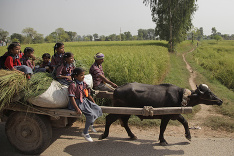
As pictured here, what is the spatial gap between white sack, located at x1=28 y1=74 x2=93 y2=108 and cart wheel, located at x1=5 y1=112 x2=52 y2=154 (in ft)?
1.20

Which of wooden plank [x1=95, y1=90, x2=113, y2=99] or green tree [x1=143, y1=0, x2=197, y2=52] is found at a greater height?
green tree [x1=143, y1=0, x2=197, y2=52]

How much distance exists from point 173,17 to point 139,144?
2733cm

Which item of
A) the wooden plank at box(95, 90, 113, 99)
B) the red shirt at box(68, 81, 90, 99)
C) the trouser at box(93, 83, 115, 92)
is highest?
the red shirt at box(68, 81, 90, 99)

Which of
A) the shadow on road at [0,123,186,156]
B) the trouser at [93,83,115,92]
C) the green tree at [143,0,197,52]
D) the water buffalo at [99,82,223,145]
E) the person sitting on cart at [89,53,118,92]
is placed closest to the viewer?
the shadow on road at [0,123,186,156]

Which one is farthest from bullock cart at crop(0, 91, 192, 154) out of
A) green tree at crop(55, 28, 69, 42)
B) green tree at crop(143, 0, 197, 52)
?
green tree at crop(55, 28, 69, 42)

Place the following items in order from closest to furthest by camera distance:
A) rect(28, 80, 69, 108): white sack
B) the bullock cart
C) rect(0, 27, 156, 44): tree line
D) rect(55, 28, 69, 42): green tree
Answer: rect(28, 80, 69, 108): white sack
the bullock cart
rect(0, 27, 156, 44): tree line
rect(55, 28, 69, 42): green tree

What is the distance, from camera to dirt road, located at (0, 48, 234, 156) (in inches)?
155

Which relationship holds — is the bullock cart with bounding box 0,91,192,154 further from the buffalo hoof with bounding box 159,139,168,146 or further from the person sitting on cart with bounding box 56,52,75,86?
the buffalo hoof with bounding box 159,139,168,146

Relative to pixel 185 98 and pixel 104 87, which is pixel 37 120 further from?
pixel 185 98

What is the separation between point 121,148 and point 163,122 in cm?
103

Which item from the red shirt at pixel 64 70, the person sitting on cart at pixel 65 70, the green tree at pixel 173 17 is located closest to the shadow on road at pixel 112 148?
the person sitting on cart at pixel 65 70

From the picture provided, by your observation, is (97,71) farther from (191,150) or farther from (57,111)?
(191,150)

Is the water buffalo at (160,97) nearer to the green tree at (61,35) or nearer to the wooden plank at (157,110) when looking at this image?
the wooden plank at (157,110)

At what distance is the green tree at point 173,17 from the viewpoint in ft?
90.9
